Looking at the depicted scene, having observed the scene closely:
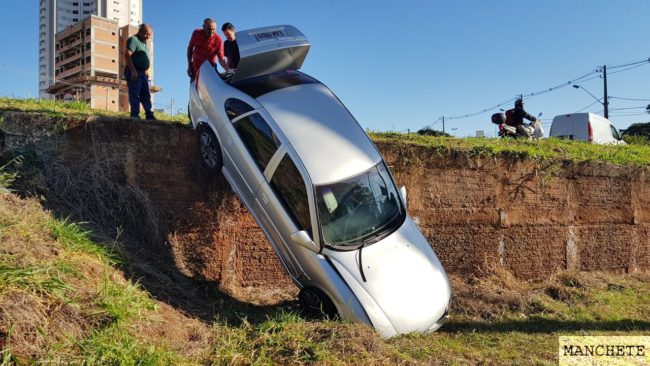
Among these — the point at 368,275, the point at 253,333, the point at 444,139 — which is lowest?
the point at 253,333

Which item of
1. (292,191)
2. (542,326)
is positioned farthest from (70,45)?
(542,326)

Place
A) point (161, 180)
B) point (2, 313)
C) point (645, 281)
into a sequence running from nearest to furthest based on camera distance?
point (2, 313)
point (161, 180)
point (645, 281)

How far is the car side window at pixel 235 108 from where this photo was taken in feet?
20.1

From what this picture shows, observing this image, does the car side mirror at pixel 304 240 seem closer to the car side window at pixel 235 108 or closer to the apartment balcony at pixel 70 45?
the car side window at pixel 235 108

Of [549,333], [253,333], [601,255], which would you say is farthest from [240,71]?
[601,255]

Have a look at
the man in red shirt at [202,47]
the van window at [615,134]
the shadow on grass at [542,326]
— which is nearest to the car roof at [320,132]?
the man in red shirt at [202,47]

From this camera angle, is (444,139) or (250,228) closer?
(250,228)

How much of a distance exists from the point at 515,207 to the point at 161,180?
248 inches

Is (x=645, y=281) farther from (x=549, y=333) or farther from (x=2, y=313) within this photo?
(x=2, y=313)

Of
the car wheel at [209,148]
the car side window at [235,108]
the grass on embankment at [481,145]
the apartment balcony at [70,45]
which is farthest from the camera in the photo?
the apartment balcony at [70,45]

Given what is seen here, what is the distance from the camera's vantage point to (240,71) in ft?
21.6

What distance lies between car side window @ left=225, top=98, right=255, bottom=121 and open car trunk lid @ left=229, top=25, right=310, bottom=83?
0.47 m

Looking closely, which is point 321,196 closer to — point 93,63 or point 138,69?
point 138,69

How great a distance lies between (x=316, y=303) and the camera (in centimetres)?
562
